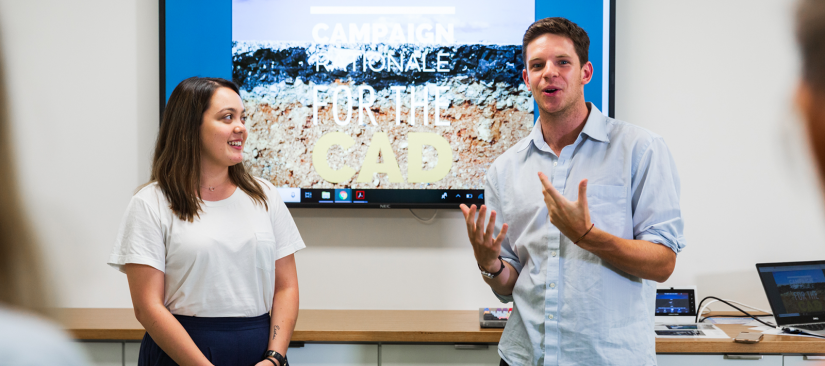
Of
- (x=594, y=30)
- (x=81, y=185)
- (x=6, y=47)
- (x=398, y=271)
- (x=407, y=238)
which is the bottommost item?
(x=398, y=271)

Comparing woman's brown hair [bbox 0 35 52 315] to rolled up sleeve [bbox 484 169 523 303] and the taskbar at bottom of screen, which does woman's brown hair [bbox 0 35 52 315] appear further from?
the taskbar at bottom of screen

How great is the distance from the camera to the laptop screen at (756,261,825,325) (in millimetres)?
2168

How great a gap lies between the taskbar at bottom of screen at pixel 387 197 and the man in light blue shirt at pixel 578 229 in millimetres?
740

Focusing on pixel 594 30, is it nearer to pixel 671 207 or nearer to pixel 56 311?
pixel 671 207

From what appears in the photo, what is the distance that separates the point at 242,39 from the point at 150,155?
2.29 feet

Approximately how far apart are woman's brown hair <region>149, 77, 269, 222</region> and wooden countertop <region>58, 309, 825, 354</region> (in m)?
0.77

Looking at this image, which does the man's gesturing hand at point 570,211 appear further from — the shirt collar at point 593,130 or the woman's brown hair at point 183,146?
the woman's brown hair at point 183,146

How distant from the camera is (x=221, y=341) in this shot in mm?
1502

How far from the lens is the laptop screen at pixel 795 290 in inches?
85.4

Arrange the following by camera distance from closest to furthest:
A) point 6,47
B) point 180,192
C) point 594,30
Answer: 1. point 6,47
2. point 180,192
3. point 594,30

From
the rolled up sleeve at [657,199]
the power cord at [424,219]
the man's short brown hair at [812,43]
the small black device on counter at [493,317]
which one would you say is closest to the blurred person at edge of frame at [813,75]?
the man's short brown hair at [812,43]

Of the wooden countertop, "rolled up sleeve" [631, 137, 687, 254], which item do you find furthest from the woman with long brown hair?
"rolled up sleeve" [631, 137, 687, 254]

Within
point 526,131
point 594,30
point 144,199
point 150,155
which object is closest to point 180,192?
point 144,199

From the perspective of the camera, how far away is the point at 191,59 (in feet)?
7.95
